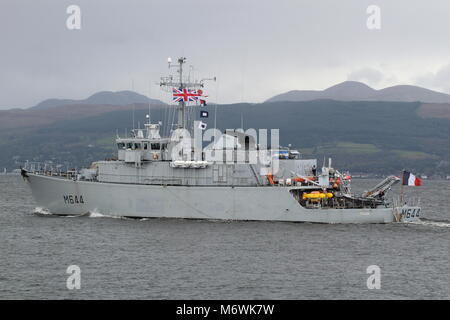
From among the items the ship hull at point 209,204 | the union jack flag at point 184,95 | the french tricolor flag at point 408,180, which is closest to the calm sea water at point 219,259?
the ship hull at point 209,204

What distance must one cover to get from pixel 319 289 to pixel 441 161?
531 feet

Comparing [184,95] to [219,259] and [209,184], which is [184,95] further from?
[219,259]

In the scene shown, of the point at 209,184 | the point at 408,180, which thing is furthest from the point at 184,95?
the point at 408,180

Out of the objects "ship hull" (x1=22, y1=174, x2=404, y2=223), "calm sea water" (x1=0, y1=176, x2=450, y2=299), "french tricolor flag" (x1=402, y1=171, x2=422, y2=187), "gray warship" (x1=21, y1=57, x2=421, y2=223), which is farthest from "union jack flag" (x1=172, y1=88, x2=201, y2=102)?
"french tricolor flag" (x1=402, y1=171, x2=422, y2=187)

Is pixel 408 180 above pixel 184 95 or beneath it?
beneath

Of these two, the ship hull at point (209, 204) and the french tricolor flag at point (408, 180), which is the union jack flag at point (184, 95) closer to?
the ship hull at point (209, 204)

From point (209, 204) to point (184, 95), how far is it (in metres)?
7.44

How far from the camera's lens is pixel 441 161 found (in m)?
176

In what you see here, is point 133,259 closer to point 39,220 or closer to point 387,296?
point 387,296

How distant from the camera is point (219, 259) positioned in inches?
1142

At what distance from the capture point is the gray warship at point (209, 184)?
38531 millimetres

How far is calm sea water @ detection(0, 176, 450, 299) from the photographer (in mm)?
24234

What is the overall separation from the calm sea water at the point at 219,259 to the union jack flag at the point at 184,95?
7977mm
